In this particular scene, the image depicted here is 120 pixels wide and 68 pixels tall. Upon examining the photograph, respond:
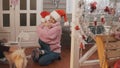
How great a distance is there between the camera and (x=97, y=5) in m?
2.76

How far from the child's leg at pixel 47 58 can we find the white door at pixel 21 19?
1083 millimetres

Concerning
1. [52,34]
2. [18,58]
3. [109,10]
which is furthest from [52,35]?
[109,10]

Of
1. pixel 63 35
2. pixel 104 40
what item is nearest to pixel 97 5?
pixel 104 40

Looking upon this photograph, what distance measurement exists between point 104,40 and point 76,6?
20.9 inches

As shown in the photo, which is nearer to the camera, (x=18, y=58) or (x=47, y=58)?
(x=18, y=58)

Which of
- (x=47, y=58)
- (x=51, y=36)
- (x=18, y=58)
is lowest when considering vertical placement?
(x=47, y=58)

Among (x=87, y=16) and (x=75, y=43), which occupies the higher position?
(x=87, y=16)

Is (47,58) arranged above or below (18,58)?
below

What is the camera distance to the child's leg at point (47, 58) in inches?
145

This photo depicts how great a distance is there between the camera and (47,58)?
376 cm

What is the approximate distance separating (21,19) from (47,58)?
1.47 metres

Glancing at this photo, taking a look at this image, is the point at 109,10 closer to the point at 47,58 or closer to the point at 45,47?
the point at 47,58

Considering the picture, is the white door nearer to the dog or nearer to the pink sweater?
the pink sweater

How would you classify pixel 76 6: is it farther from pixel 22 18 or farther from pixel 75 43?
pixel 22 18
